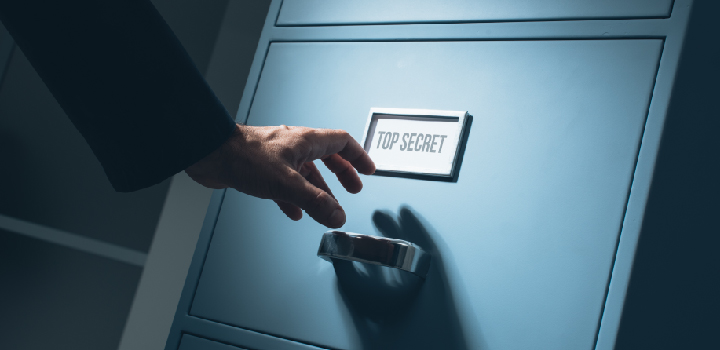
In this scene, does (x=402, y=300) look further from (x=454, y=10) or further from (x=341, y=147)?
(x=454, y=10)

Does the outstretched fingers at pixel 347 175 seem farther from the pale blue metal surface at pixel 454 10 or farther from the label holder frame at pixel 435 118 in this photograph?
the pale blue metal surface at pixel 454 10

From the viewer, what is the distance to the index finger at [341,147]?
46 centimetres

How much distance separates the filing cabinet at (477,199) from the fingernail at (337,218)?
1.2 inches

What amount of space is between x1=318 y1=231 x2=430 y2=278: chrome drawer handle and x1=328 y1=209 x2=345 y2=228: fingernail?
0.01m

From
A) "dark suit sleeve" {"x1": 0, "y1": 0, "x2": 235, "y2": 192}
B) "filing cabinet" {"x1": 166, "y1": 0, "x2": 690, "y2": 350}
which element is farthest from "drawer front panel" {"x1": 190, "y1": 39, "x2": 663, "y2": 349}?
"dark suit sleeve" {"x1": 0, "y1": 0, "x2": 235, "y2": 192}

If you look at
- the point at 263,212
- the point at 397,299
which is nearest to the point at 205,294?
the point at 263,212

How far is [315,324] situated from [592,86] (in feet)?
0.96

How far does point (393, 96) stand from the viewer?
49cm

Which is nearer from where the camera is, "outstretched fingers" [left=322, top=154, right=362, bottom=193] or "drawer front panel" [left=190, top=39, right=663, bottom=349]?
"drawer front panel" [left=190, top=39, right=663, bottom=349]

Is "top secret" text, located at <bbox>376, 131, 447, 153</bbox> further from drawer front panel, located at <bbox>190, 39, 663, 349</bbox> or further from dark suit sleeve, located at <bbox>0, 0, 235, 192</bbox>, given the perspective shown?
dark suit sleeve, located at <bbox>0, 0, 235, 192</bbox>

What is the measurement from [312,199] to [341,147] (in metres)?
0.06

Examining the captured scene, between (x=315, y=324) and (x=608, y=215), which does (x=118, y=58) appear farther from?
(x=608, y=215)

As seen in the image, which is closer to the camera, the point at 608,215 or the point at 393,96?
the point at 608,215

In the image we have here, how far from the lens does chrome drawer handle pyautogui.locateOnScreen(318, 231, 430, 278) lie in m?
0.40
